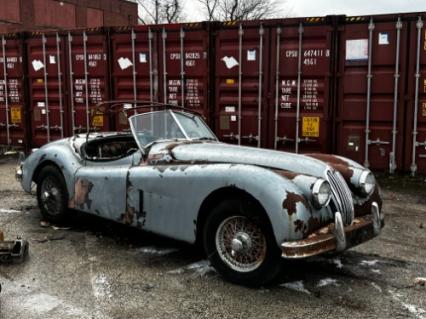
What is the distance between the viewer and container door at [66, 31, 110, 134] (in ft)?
37.5

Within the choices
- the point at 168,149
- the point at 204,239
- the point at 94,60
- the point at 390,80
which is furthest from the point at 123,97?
the point at 204,239

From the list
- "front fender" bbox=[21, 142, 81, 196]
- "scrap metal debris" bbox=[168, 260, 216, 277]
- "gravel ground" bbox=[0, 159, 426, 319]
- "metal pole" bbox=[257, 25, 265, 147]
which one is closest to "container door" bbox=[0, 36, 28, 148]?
"metal pole" bbox=[257, 25, 265, 147]

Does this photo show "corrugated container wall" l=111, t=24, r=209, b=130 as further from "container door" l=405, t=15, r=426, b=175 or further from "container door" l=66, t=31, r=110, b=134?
"container door" l=405, t=15, r=426, b=175

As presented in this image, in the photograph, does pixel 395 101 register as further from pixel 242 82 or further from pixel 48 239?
pixel 48 239

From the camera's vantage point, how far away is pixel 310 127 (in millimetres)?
9680

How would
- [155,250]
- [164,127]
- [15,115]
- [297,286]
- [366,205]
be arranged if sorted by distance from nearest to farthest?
[297,286] → [366,205] → [155,250] → [164,127] → [15,115]

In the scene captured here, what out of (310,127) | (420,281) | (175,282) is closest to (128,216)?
(175,282)

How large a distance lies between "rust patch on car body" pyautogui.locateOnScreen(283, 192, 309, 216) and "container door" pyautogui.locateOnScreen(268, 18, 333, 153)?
565 cm

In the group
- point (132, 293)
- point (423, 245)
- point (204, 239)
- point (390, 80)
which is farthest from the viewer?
point (390, 80)

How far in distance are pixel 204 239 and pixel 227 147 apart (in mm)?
1012

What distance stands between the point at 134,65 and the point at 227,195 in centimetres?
710

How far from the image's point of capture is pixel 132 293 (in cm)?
434

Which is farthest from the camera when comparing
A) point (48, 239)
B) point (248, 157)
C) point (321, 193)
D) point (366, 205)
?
point (48, 239)

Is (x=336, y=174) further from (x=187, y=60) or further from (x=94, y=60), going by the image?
(x=94, y=60)
